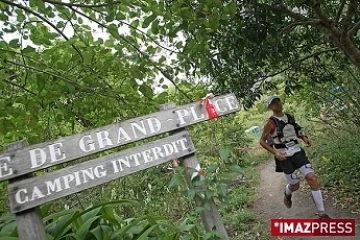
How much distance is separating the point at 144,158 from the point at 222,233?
717mm

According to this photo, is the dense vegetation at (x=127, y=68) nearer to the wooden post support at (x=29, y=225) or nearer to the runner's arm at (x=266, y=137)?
the wooden post support at (x=29, y=225)

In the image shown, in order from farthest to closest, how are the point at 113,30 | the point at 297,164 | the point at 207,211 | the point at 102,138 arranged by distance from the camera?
the point at 297,164 < the point at 113,30 < the point at 207,211 < the point at 102,138

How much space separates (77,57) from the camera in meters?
3.04

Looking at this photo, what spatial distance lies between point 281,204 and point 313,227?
413 cm

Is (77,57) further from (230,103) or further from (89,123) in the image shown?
(230,103)

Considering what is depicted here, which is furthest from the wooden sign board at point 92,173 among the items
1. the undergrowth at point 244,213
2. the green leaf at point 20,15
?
the undergrowth at point 244,213

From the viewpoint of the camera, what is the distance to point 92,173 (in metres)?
2.52

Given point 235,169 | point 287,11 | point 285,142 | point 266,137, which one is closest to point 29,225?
point 235,169

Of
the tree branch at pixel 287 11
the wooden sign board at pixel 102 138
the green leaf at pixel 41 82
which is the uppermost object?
the tree branch at pixel 287 11

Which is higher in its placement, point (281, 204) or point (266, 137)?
point (266, 137)

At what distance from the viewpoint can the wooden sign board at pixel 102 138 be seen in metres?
2.39

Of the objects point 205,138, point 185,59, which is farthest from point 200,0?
point 205,138

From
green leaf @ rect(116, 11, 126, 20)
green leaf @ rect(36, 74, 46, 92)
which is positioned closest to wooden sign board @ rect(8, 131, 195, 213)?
green leaf @ rect(36, 74, 46, 92)

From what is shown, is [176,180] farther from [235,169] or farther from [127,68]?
[127,68]
